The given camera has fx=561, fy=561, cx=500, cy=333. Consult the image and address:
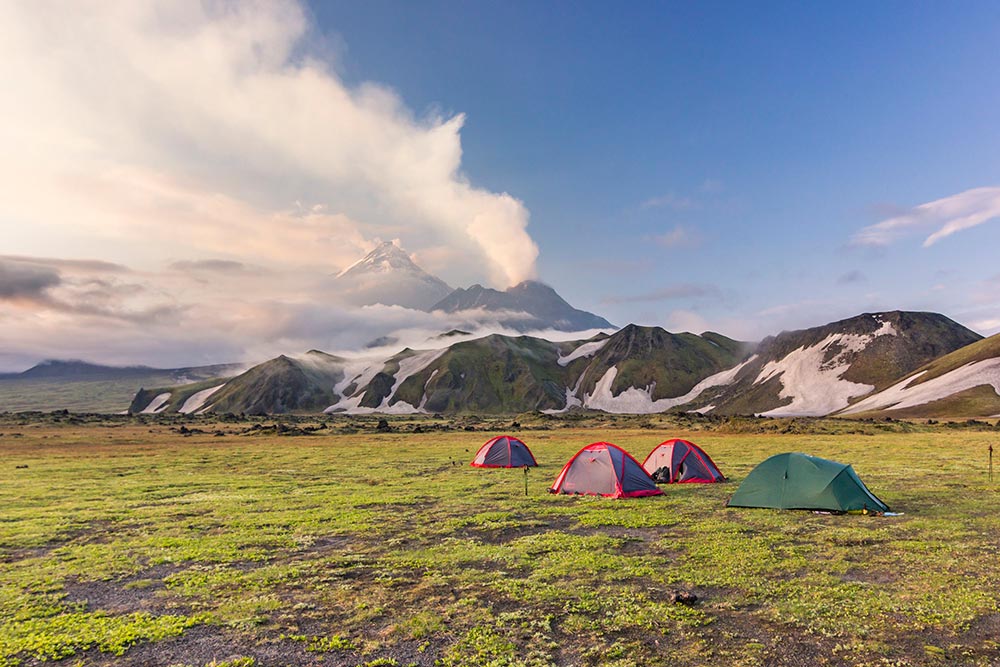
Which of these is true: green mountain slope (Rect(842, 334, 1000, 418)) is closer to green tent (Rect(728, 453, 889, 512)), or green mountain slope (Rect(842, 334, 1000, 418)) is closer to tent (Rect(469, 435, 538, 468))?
tent (Rect(469, 435, 538, 468))

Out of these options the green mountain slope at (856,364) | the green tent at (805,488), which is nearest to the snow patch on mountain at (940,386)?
the green mountain slope at (856,364)

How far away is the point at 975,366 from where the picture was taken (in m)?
134

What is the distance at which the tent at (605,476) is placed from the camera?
86.8ft

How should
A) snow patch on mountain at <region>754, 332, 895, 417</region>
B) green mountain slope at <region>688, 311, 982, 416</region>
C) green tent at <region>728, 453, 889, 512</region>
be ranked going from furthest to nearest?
green mountain slope at <region>688, 311, 982, 416</region> → snow patch on mountain at <region>754, 332, 895, 417</region> → green tent at <region>728, 453, 889, 512</region>

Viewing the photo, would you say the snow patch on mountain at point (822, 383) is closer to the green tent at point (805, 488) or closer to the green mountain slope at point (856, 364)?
the green mountain slope at point (856, 364)

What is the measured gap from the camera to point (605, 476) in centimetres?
2680

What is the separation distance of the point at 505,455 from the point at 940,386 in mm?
140069

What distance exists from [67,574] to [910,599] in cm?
2117

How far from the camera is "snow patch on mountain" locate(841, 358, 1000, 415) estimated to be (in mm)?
128000

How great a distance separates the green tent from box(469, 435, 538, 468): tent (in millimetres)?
18839

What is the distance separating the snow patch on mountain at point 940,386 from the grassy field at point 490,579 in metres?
127

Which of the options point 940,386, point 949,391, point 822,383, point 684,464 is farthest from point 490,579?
point 822,383

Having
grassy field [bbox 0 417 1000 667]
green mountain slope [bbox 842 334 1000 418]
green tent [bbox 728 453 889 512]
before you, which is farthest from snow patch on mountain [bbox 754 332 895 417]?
green tent [bbox 728 453 889 512]

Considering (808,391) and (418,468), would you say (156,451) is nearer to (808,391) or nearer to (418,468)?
(418,468)
